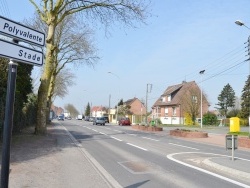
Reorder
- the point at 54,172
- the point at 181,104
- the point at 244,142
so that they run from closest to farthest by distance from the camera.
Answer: the point at 54,172 → the point at 244,142 → the point at 181,104

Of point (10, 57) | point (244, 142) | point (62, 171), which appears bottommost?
point (62, 171)

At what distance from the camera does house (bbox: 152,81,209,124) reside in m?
73.8

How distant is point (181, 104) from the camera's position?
258ft

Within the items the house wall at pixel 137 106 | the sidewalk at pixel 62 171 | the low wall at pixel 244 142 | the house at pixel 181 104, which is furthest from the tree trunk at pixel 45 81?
the house wall at pixel 137 106

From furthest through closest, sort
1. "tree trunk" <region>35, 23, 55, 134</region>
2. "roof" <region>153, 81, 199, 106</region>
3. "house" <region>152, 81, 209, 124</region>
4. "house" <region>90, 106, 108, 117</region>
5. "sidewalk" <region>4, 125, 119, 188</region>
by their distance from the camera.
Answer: "house" <region>90, 106, 108, 117</region> → "roof" <region>153, 81, 199, 106</region> → "house" <region>152, 81, 209, 124</region> → "tree trunk" <region>35, 23, 55, 134</region> → "sidewalk" <region>4, 125, 119, 188</region>

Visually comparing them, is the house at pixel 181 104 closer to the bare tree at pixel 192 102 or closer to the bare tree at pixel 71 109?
the bare tree at pixel 192 102

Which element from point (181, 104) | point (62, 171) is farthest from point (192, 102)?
point (62, 171)

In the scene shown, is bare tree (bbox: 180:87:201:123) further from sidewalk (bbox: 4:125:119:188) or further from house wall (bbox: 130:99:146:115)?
sidewalk (bbox: 4:125:119:188)

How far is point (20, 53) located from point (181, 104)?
244ft

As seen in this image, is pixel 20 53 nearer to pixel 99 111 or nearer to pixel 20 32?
pixel 20 32

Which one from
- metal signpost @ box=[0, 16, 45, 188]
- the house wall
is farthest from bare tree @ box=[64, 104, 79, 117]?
metal signpost @ box=[0, 16, 45, 188]

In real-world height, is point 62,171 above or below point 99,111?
below

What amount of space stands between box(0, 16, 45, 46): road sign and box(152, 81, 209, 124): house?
63577 millimetres

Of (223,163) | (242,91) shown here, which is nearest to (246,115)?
(242,91)
